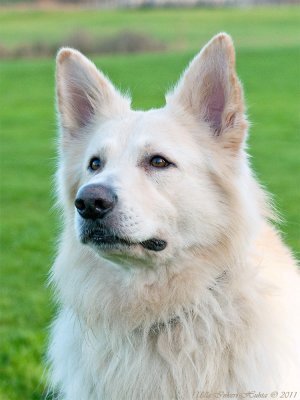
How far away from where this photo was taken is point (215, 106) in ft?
12.6

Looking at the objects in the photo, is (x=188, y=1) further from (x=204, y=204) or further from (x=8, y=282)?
(x=204, y=204)

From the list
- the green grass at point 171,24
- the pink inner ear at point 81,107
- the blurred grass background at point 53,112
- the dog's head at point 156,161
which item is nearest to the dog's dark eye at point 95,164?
the dog's head at point 156,161

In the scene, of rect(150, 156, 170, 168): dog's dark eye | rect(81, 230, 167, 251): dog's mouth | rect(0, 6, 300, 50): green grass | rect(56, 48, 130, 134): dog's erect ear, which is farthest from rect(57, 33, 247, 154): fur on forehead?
rect(0, 6, 300, 50): green grass

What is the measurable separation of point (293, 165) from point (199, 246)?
12.3 meters

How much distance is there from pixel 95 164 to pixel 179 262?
→ 0.71 meters

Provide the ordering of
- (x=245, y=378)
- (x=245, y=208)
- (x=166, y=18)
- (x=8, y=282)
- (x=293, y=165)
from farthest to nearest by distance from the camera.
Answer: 1. (x=166, y=18)
2. (x=293, y=165)
3. (x=8, y=282)
4. (x=245, y=208)
5. (x=245, y=378)

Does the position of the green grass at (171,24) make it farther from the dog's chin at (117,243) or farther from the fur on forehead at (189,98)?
the dog's chin at (117,243)

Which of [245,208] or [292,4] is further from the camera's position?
[292,4]

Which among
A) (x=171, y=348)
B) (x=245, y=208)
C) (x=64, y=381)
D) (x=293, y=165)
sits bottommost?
(x=293, y=165)

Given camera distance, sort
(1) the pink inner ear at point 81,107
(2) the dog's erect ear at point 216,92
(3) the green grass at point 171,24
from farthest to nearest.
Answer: (3) the green grass at point 171,24 < (1) the pink inner ear at point 81,107 < (2) the dog's erect ear at point 216,92

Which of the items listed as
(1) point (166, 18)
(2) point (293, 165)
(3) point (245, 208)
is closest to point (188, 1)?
(1) point (166, 18)

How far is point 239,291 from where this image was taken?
3.58 metres

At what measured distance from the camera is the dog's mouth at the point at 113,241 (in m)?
3.40

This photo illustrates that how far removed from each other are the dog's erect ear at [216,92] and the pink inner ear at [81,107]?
521 millimetres
